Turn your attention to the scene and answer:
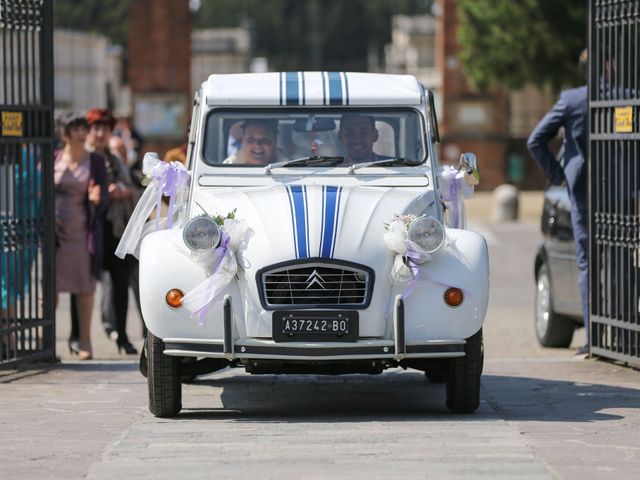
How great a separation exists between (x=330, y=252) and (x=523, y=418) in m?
1.46

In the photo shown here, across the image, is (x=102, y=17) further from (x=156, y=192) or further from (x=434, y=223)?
(x=434, y=223)

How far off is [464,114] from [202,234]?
34674 millimetres

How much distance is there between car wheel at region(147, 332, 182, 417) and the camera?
887 cm

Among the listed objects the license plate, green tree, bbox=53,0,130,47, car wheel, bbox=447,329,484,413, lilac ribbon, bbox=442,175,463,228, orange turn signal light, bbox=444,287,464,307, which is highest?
green tree, bbox=53,0,130,47

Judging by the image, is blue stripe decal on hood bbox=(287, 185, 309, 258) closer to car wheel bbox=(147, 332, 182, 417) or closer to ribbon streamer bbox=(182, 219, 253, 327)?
ribbon streamer bbox=(182, 219, 253, 327)

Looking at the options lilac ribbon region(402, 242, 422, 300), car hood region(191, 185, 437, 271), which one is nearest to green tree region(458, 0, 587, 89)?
car hood region(191, 185, 437, 271)

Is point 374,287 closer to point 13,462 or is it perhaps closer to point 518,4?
point 13,462

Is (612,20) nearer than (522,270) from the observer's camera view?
Yes

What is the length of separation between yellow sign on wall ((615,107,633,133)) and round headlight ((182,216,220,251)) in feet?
12.1

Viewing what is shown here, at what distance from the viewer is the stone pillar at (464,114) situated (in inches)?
1674

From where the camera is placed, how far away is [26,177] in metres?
11.7

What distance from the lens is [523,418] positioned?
8.94m

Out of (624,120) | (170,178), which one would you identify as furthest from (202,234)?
(624,120)

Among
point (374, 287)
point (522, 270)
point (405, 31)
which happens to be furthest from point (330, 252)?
point (405, 31)
